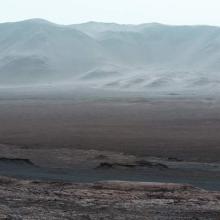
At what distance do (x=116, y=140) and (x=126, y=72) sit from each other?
10935 cm

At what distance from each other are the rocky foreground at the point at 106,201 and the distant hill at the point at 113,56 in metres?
96.2

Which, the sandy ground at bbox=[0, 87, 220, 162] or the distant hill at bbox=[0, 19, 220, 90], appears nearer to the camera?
the sandy ground at bbox=[0, 87, 220, 162]

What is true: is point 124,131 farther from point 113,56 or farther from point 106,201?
point 113,56

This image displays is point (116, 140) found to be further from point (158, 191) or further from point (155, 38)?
point (155, 38)

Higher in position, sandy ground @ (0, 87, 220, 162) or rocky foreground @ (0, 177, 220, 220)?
sandy ground @ (0, 87, 220, 162)

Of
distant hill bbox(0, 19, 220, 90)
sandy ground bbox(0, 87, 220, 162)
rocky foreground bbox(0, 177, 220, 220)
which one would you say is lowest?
rocky foreground bbox(0, 177, 220, 220)

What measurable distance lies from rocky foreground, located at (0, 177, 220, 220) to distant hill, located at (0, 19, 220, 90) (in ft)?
315

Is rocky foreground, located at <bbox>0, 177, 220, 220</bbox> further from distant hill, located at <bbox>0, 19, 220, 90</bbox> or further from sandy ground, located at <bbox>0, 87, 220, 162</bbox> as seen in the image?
distant hill, located at <bbox>0, 19, 220, 90</bbox>

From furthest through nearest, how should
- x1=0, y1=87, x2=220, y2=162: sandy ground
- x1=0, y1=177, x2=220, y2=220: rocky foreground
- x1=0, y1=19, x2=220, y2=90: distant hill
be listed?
1. x1=0, y1=19, x2=220, y2=90: distant hill
2. x1=0, y1=87, x2=220, y2=162: sandy ground
3. x1=0, y1=177, x2=220, y2=220: rocky foreground


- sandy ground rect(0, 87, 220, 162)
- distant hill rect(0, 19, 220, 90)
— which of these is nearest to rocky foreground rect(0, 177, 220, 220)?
sandy ground rect(0, 87, 220, 162)

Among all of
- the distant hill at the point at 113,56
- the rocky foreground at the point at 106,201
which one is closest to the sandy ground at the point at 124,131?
the rocky foreground at the point at 106,201

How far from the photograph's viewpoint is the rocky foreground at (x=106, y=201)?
1255 centimetres

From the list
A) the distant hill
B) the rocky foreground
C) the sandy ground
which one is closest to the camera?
the rocky foreground

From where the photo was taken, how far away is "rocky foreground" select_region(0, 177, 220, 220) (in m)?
12.5
